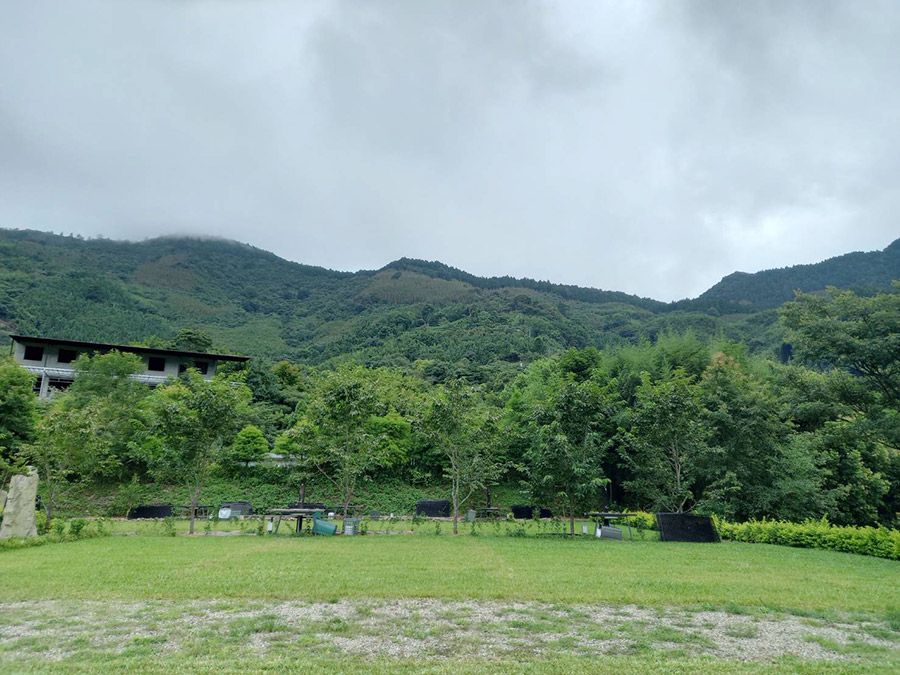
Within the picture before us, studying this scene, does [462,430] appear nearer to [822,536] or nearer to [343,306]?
[822,536]

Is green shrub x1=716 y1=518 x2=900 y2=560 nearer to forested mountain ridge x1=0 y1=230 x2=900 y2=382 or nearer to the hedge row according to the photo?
the hedge row

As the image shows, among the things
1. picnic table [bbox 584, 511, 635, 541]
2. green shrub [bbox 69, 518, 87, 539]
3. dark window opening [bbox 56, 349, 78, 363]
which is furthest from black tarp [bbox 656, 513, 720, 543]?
dark window opening [bbox 56, 349, 78, 363]

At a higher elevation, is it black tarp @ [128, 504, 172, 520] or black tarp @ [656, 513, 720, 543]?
black tarp @ [656, 513, 720, 543]

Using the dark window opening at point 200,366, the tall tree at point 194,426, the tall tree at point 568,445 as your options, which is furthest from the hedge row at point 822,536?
the dark window opening at point 200,366

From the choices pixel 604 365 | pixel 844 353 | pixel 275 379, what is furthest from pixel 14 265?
pixel 844 353

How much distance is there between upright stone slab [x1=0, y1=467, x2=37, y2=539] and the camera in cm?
1285

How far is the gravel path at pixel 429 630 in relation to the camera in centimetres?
491

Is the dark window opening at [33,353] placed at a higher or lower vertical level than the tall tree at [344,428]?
higher

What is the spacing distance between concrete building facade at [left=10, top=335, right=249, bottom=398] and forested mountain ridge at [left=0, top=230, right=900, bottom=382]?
1680 cm

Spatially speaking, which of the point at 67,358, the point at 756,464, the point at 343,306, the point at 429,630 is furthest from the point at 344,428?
the point at 343,306

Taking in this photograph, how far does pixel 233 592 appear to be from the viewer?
7062 mm

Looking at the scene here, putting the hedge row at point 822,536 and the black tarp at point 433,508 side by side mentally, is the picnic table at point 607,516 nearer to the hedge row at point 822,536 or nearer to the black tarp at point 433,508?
the hedge row at point 822,536

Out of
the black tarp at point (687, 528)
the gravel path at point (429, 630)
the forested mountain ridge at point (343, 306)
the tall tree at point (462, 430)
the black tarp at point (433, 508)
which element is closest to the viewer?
the gravel path at point (429, 630)

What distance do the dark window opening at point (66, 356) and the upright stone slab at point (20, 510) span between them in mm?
30097
